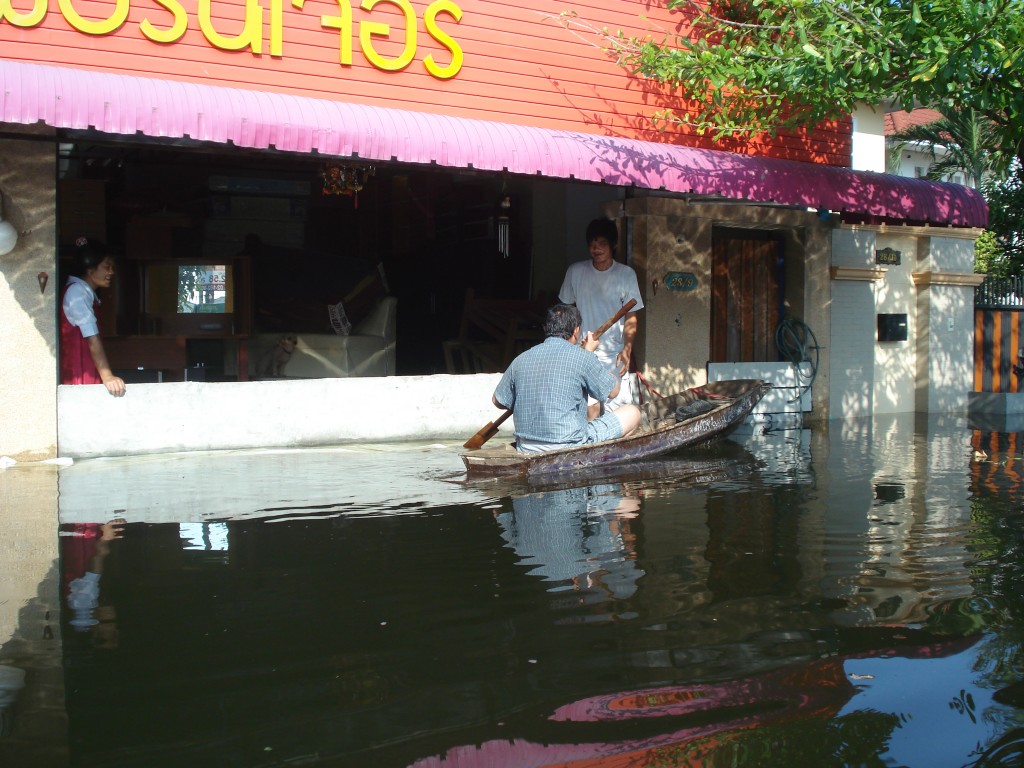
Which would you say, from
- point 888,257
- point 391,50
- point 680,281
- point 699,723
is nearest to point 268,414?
point 391,50

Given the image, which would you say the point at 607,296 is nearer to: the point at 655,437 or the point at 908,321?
the point at 655,437

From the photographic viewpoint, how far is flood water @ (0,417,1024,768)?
327 cm

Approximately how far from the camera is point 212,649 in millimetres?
4094

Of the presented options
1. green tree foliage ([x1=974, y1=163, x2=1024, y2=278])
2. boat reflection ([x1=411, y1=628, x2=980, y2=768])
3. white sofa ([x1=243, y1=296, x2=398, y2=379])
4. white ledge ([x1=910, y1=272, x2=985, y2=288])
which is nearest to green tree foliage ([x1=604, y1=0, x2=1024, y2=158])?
white ledge ([x1=910, y1=272, x2=985, y2=288])

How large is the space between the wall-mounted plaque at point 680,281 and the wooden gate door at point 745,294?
38.1 inches

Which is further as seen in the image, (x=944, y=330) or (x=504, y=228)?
(x=944, y=330)

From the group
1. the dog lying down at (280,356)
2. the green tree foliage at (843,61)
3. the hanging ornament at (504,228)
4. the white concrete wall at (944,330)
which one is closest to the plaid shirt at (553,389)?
the green tree foliage at (843,61)

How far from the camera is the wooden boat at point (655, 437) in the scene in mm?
7789

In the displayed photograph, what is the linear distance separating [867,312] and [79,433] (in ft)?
32.4

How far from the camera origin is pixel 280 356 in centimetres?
1202

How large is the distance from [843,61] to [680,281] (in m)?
3.64

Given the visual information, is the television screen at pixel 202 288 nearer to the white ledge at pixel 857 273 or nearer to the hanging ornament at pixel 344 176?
the hanging ornament at pixel 344 176

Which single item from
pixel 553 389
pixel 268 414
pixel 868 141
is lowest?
pixel 268 414

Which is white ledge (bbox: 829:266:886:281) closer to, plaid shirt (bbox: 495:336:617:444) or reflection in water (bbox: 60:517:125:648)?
plaid shirt (bbox: 495:336:617:444)
